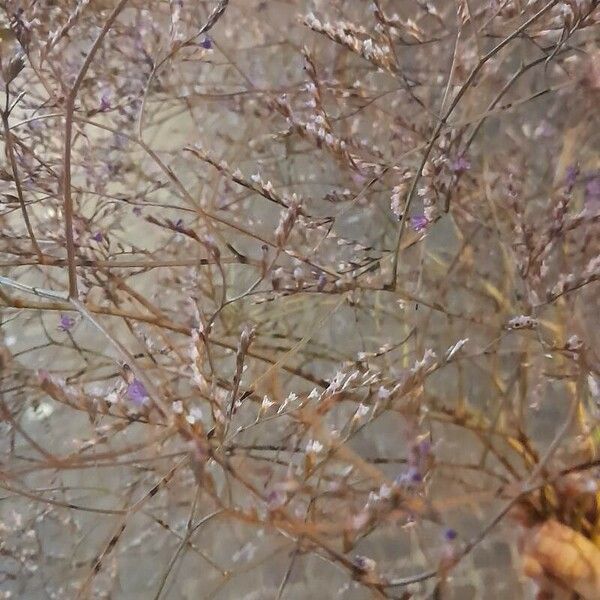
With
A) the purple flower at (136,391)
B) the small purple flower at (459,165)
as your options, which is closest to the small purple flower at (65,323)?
the purple flower at (136,391)

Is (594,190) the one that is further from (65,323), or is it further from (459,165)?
(65,323)

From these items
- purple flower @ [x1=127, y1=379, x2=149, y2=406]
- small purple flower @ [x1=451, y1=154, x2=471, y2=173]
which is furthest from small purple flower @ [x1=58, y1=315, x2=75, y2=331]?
small purple flower @ [x1=451, y1=154, x2=471, y2=173]

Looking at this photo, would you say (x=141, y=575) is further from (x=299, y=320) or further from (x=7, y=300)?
(x=7, y=300)

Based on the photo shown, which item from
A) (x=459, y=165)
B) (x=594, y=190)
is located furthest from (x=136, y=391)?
(x=594, y=190)

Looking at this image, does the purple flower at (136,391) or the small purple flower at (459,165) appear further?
the small purple flower at (459,165)

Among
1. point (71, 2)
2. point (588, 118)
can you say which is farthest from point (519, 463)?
point (71, 2)

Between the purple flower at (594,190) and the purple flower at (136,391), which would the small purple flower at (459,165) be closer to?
the purple flower at (594,190)

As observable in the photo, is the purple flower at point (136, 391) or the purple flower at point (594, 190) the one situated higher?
the purple flower at point (594, 190)

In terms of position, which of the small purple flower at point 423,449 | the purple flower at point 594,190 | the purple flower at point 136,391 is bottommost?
the small purple flower at point 423,449

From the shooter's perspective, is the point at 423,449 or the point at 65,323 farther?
the point at 65,323
